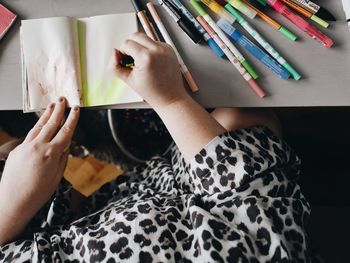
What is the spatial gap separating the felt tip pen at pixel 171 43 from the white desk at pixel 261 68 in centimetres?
1

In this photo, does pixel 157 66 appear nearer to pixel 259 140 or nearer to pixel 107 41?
pixel 107 41

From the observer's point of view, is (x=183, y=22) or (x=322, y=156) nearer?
(x=183, y=22)

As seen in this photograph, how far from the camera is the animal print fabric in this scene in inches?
25.3

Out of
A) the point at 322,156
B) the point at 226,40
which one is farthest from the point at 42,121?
the point at 322,156

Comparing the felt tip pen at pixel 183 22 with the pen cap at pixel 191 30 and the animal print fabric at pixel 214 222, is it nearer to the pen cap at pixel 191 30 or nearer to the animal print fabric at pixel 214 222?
the pen cap at pixel 191 30

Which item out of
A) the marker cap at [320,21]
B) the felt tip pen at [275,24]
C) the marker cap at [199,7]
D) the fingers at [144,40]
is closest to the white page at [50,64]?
the fingers at [144,40]

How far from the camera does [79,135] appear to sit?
1216mm

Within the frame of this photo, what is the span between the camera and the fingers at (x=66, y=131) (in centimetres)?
72

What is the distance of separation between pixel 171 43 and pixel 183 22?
4cm

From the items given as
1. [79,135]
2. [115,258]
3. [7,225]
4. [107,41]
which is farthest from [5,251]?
[79,135]

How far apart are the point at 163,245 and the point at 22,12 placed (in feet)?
1.66

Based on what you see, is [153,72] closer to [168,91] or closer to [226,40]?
[168,91]

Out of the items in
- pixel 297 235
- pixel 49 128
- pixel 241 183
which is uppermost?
pixel 49 128

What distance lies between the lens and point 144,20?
719mm
